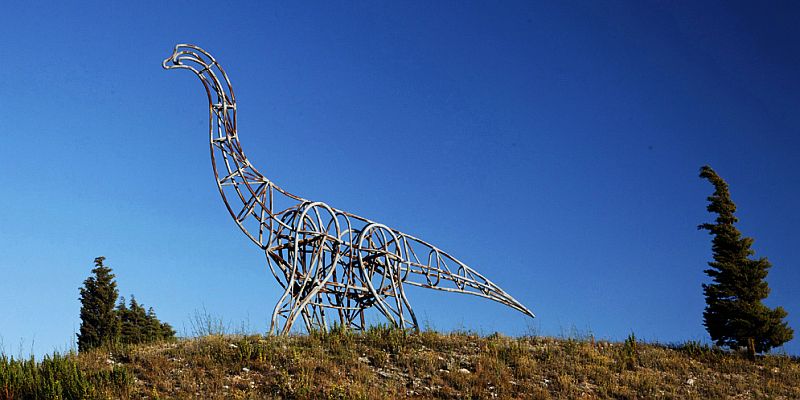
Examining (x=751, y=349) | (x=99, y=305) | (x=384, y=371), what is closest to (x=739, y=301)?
(x=751, y=349)

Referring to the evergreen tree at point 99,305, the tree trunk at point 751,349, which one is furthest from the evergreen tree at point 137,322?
the tree trunk at point 751,349

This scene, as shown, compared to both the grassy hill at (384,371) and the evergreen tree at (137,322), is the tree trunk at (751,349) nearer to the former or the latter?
the grassy hill at (384,371)

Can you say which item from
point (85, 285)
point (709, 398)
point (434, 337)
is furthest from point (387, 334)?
point (85, 285)

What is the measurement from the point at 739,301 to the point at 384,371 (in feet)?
29.9

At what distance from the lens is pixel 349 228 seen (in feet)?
55.3

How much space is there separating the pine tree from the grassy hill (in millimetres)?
792

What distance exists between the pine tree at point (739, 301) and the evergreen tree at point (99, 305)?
64.8 ft

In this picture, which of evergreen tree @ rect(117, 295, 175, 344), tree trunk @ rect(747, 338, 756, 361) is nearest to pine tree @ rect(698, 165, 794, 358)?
tree trunk @ rect(747, 338, 756, 361)

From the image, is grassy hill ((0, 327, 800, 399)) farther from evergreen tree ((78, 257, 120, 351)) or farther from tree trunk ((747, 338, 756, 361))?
evergreen tree ((78, 257, 120, 351))

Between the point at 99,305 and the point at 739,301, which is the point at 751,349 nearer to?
the point at 739,301

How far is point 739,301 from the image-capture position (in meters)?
18.8

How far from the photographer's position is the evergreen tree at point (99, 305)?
2927cm

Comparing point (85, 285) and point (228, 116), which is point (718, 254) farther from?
point (85, 285)

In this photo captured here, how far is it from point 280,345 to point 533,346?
5.43 m
